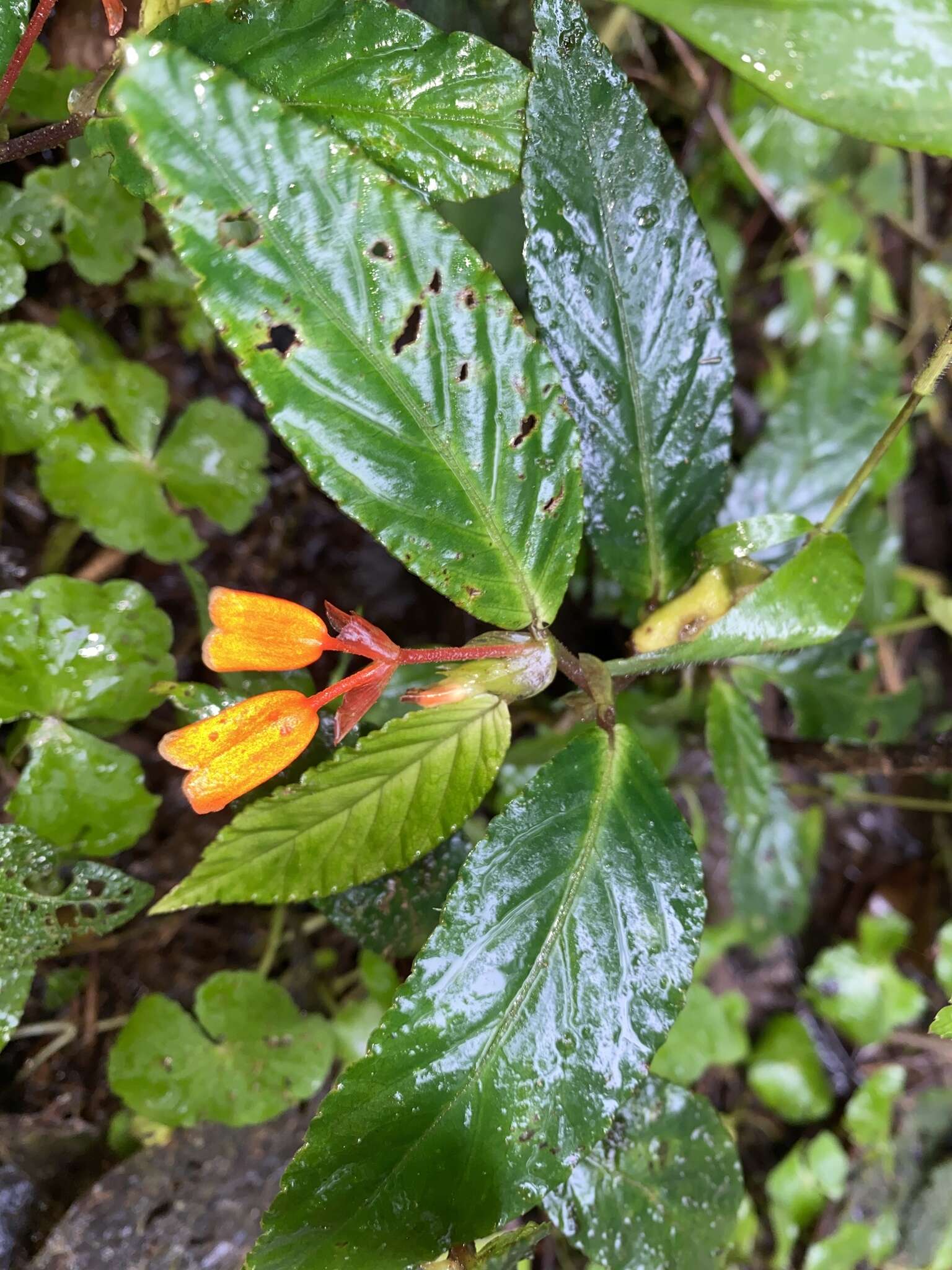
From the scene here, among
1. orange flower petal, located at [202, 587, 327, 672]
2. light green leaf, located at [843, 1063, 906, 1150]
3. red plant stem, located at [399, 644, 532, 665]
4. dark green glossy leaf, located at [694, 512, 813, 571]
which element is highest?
orange flower petal, located at [202, 587, 327, 672]

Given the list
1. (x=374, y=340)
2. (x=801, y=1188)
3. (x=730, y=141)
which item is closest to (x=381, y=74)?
(x=374, y=340)

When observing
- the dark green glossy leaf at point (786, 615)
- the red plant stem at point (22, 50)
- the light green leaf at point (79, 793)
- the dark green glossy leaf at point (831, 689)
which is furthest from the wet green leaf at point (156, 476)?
the dark green glossy leaf at point (831, 689)

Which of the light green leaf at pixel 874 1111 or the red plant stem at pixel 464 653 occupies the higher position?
the red plant stem at pixel 464 653

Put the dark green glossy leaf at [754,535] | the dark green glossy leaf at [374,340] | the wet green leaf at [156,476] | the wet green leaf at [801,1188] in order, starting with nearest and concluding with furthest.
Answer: the dark green glossy leaf at [374,340]
the dark green glossy leaf at [754,535]
the wet green leaf at [156,476]
the wet green leaf at [801,1188]

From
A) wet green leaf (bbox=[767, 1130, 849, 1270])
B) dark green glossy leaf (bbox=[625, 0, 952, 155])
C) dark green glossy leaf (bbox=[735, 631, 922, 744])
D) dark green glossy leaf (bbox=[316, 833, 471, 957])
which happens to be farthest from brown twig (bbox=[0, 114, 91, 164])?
wet green leaf (bbox=[767, 1130, 849, 1270])

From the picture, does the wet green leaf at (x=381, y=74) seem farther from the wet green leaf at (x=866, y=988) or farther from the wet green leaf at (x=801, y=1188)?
the wet green leaf at (x=801, y=1188)

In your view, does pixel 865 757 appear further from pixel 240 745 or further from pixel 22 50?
pixel 22 50

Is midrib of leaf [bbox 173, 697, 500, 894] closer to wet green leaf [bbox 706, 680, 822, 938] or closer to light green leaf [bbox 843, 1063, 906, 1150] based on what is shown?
wet green leaf [bbox 706, 680, 822, 938]
